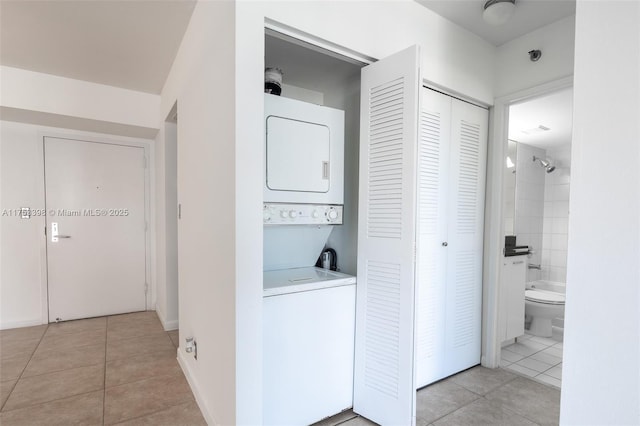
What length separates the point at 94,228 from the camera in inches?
146

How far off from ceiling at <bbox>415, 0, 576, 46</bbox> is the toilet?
107 inches

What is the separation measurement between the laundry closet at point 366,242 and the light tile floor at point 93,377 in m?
0.86

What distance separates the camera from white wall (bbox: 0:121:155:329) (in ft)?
10.7

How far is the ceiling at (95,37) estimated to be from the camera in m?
2.03

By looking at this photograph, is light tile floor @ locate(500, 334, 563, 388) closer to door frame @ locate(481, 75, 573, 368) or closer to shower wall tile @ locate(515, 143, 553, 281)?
door frame @ locate(481, 75, 573, 368)

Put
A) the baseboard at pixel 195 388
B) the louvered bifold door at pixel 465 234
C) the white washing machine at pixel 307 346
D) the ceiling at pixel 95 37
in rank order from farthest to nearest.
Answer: the louvered bifold door at pixel 465 234 → the ceiling at pixel 95 37 → the baseboard at pixel 195 388 → the white washing machine at pixel 307 346

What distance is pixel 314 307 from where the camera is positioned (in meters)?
1.77

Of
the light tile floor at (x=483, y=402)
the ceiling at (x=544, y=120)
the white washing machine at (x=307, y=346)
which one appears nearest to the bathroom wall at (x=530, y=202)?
the ceiling at (x=544, y=120)

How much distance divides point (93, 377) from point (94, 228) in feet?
6.52

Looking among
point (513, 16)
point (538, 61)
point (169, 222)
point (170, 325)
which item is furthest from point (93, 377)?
point (538, 61)

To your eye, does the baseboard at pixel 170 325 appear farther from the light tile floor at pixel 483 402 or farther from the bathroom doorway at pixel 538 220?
the bathroom doorway at pixel 538 220

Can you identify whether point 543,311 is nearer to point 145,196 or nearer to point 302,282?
point 302,282

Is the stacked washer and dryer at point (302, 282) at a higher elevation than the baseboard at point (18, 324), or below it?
higher

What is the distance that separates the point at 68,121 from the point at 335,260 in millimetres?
3200
